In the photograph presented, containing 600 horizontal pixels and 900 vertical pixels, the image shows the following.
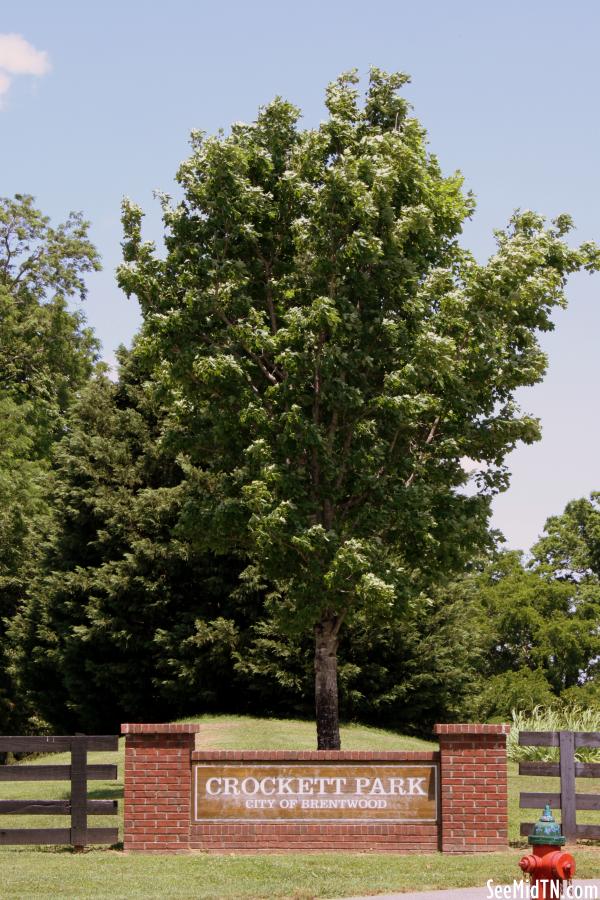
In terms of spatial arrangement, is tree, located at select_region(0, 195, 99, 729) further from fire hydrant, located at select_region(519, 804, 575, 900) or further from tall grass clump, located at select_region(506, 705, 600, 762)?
fire hydrant, located at select_region(519, 804, 575, 900)

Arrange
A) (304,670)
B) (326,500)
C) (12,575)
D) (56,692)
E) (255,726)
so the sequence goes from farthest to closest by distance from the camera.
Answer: (12,575), (56,692), (304,670), (255,726), (326,500)

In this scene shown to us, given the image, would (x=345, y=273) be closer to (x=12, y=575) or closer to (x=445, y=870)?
(x=445, y=870)

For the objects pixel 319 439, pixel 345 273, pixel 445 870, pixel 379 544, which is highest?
pixel 345 273

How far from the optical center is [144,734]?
13977 millimetres

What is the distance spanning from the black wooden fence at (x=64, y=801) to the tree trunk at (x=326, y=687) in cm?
636

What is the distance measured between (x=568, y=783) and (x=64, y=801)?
6168mm

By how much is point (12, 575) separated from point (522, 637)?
20823mm

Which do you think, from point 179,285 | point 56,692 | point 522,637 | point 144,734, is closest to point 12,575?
point 56,692

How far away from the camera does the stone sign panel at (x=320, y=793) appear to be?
1393 cm

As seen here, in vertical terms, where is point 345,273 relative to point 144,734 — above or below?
above

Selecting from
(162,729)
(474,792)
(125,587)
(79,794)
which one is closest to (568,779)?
(474,792)

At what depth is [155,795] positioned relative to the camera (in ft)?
45.6

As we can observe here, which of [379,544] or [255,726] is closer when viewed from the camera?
[379,544]

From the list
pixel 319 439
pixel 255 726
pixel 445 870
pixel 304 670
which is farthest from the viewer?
→ pixel 304 670
